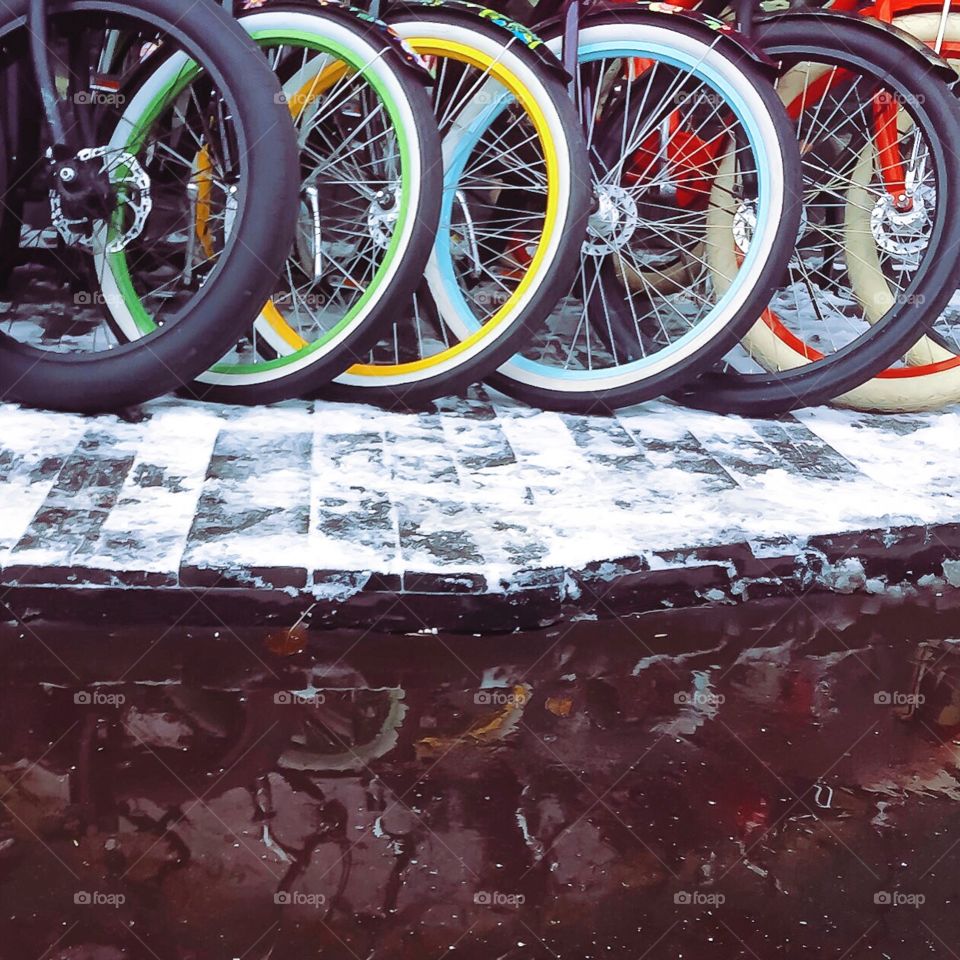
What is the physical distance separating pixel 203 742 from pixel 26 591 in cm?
44

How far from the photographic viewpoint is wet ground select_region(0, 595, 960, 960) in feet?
5.15

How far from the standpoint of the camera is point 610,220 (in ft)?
9.86

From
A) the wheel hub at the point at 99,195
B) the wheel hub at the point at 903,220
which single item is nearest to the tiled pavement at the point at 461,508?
the wheel hub at the point at 99,195

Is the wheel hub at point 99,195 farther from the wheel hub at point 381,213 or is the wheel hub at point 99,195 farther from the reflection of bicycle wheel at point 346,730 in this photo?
the reflection of bicycle wheel at point 346,730

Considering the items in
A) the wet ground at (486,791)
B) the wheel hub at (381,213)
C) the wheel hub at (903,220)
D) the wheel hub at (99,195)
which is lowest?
the wet ground at (486,791)

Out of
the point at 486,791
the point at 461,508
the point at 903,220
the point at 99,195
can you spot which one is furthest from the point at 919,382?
the point at 99,195

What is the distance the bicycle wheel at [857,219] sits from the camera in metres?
2.83

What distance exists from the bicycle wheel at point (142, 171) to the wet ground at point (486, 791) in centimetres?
77

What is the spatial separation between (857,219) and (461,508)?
161 cm

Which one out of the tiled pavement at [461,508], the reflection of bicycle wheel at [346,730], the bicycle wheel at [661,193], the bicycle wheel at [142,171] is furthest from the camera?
the bicycle wheel at [661,193]

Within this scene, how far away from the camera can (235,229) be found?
8.51 feet

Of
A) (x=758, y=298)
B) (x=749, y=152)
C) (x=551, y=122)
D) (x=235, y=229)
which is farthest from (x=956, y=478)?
(x=235, y=229)

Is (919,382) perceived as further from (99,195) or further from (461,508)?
(99,195)

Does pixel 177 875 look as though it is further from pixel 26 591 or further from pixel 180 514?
pixel 180 514
